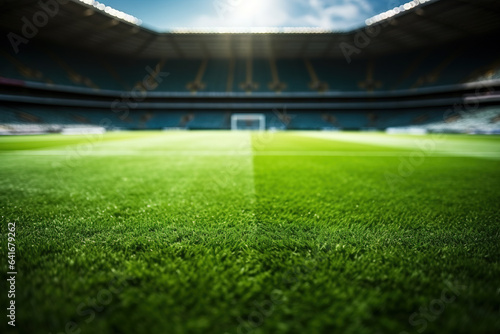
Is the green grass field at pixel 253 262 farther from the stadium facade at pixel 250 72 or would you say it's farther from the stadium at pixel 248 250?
the stadium facade at pixel 250 72

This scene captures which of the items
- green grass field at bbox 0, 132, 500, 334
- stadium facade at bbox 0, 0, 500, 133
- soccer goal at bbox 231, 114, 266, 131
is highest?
stadium facade at bbox 0, 0, 500, 133

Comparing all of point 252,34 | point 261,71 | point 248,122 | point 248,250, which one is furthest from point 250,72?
point 248,250

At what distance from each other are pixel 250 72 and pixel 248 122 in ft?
29.0

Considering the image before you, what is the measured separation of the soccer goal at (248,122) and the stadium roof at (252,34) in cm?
1005

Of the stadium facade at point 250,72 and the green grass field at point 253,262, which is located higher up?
the stadium facade at point 250,72

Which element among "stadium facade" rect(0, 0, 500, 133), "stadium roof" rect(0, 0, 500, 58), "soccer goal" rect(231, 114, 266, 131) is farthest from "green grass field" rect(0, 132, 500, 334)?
"soccer goal" rect(231, 114, 266, 131)

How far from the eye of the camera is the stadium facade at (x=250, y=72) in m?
23.7

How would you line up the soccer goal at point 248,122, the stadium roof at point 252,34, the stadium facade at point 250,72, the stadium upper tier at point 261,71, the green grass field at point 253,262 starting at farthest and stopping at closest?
1. the soccer goal at point 248,122
2. the stadium upper tier at point 261,71
3. the stadium facade at point 250,72
4. the stadium roof at point 252,34
5. the green grass field at point 253,262

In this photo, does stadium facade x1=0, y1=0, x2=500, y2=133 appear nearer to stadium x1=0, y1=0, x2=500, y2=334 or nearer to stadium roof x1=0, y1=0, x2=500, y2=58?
stadium roof x1=0, y1=0, x2=500, y2=58

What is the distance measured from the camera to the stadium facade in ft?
77.9

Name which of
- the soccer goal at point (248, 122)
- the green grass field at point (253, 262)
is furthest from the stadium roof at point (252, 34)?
the green grass field at point (253, 262)

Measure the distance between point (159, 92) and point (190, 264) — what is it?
3833 centimetres

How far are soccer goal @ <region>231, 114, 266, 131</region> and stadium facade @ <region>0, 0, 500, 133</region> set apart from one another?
1.11 metres

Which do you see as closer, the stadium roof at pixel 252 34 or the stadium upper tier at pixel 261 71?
the stadium roof at pixel 252 34
